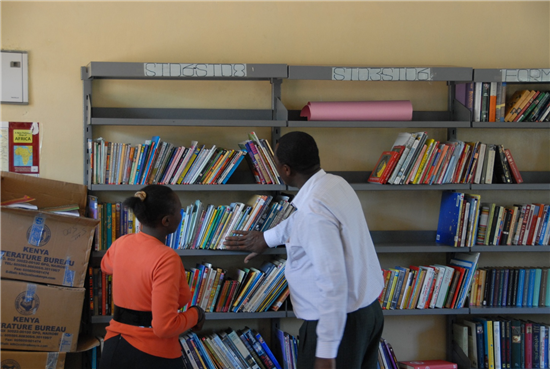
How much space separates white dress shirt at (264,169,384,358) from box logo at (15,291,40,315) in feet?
4.18

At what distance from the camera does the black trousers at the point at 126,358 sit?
172cm

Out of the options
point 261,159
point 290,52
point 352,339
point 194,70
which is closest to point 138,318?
point 352,339

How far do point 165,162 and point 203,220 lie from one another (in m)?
0.36

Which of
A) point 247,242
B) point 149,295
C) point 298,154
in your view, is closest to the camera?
point 149,295

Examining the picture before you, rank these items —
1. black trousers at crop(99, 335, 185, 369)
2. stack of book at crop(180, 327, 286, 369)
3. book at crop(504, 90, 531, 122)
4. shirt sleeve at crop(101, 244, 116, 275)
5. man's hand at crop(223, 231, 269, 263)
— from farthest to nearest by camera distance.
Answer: book at crop(504, 90, 531, 122) → stack of book at crop(180, 327, 286, 369) → man's hand at crop(223, 231, 269, 263) → shirt sleeve at crop(101, 244, 116, 275) → black trousers at crop(99, 335, 185, 369)

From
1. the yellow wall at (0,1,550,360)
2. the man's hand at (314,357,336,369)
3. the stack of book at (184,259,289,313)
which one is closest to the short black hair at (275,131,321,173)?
the man's hand at (314,357,336,369)

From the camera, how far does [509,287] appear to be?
2.84m

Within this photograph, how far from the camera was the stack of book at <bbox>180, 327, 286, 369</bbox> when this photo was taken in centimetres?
260

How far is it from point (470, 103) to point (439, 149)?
358mm

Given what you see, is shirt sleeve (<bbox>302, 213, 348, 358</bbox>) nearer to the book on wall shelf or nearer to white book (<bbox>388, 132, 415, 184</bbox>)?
the book on wall shelf

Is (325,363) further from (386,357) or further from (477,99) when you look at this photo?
(477,99)

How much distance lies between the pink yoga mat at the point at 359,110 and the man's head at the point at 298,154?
0.86 meters

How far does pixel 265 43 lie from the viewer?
114 inches

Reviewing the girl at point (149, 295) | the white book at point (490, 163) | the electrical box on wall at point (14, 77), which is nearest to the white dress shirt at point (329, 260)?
the girl at point (149, 295)
